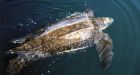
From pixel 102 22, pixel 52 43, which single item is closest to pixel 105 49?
pixel 102 22

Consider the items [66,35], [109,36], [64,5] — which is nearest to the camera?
[66,35]

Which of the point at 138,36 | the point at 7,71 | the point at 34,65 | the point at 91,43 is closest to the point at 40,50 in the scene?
the point at 34,65

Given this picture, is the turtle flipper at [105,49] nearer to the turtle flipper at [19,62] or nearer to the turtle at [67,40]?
the turtle at [67,40]

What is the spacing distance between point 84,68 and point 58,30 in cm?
106

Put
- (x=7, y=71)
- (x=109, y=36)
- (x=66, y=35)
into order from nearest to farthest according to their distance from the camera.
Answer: (x=7, y=71) → (x=66, y=35) → (x=109, y=36)

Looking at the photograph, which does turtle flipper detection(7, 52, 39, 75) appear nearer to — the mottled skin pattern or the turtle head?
the mottled skin pattern

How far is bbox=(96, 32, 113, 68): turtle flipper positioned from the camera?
636cm

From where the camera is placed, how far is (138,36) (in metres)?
7.09

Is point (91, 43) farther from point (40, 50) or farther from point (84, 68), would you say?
point (40, 50)

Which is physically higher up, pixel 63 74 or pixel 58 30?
pixel 58 30

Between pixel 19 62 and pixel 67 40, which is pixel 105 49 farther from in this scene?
pixel 19 62

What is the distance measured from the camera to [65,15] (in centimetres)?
737

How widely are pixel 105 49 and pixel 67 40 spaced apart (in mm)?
974

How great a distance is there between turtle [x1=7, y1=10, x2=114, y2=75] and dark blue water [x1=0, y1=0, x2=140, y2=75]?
5.6 inches
